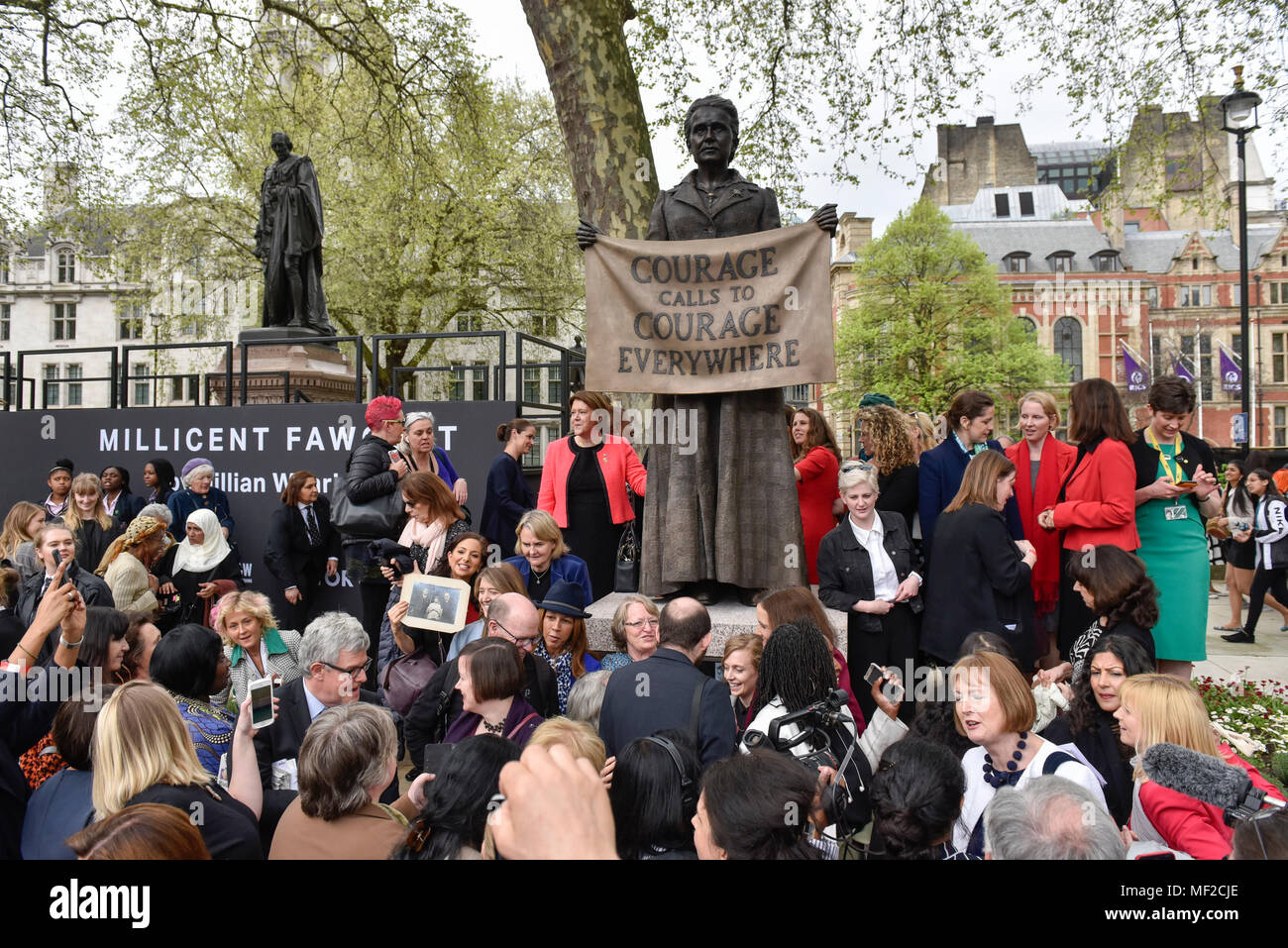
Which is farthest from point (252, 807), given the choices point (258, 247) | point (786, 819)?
point (258, 247)

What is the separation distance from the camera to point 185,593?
6.96 m

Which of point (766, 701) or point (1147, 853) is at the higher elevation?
point (766, 701)

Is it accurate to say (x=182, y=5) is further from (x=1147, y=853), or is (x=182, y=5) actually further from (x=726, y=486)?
(x=1147, y=853)

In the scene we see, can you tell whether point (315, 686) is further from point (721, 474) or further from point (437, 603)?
point (721, 474)

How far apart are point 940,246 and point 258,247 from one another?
36754 mm

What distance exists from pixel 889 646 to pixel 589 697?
1802mm

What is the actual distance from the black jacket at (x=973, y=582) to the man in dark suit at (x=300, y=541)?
496 cm

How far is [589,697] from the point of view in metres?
3.86

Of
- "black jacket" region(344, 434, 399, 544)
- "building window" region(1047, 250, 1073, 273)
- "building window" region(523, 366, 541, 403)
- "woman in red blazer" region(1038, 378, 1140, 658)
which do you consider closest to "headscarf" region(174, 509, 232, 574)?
"black jacket" region(344, 434, 399, 544)

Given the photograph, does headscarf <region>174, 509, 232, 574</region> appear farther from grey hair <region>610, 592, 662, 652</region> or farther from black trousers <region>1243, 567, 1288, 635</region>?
black trousers <region>1243, 567, 1288, 635</region>

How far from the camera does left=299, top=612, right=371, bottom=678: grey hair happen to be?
3900 mm

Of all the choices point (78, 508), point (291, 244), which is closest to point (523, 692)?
point (78, 508)

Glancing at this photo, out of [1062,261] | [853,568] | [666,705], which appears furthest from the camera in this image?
[1062,261]

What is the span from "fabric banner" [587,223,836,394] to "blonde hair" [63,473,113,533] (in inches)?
187
